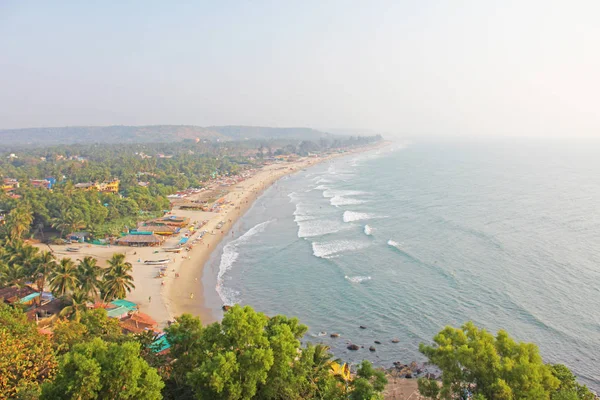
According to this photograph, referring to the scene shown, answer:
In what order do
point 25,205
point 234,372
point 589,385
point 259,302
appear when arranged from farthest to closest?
1. point 25,205
2. point 259,302
3. point 589,385
4. point 234,372

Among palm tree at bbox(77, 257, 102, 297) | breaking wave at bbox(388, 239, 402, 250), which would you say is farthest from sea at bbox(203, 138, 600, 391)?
palm tree at bbox(77, 257, 102, 297)

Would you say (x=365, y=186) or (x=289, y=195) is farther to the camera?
(x=365, y=186)

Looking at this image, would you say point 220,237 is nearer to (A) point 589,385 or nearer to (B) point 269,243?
(B) point 269,243

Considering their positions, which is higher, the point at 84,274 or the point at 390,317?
the point at 84,274

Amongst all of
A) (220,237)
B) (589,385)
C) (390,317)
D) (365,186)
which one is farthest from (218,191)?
(589,385)

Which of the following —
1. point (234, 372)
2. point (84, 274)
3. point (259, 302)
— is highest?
point (234, 372)

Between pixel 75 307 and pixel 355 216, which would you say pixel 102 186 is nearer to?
pixel 355 216

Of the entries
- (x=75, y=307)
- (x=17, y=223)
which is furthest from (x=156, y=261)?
(x=75, y=307)
